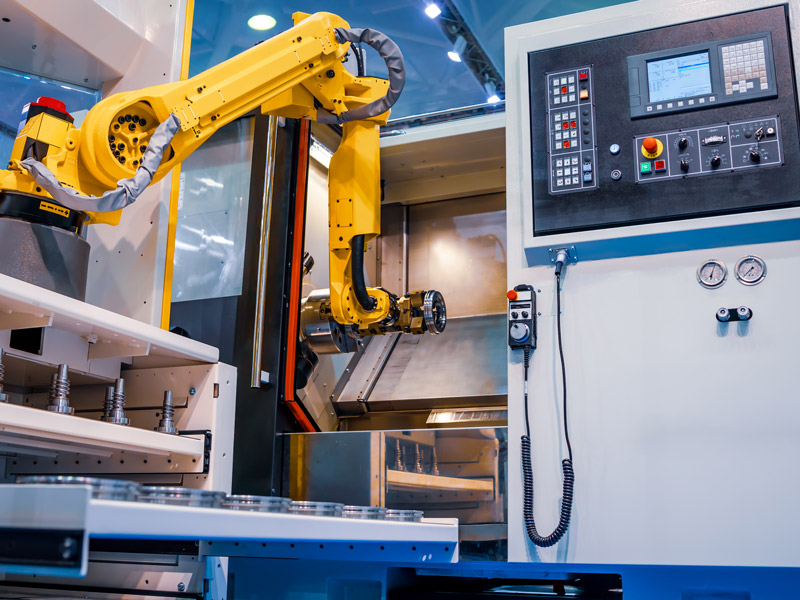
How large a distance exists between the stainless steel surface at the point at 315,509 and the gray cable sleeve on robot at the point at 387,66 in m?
1.56

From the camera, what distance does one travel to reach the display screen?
2.43 meters

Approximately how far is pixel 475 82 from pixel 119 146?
11.4 feet

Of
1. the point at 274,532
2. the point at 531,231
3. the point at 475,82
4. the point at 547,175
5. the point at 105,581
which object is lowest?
the point at 105,581

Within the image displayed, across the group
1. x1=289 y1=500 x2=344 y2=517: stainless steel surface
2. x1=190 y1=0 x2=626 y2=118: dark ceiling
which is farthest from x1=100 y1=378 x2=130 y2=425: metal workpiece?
x1=190 y1=0 x2=626 y2=118: dark ceiling

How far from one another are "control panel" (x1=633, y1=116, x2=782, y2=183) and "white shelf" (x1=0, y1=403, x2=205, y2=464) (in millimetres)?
→ 1620

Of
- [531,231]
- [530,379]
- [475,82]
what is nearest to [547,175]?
[531,231]

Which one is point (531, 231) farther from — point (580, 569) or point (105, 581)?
point (105, 581)

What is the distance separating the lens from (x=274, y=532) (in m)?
1.36

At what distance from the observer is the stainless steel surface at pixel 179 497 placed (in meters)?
1.19

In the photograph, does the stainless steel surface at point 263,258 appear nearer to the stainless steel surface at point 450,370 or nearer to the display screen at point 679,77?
the stainless steel surface at point 450,370

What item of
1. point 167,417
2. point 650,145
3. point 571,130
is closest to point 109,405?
point 167,417

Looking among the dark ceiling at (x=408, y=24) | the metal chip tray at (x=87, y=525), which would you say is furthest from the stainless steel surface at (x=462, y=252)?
the metal chip tray at (x=87, y=525)

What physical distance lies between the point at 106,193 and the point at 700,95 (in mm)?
1779

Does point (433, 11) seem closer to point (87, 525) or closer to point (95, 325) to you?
point (95, 325)
